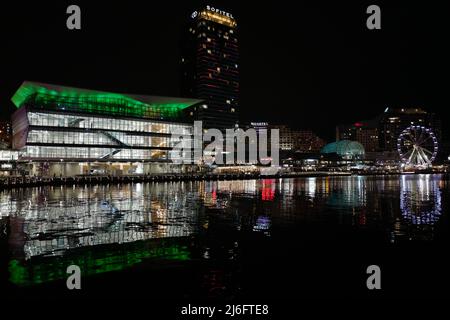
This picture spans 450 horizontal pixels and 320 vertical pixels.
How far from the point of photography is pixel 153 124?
96.2 metres

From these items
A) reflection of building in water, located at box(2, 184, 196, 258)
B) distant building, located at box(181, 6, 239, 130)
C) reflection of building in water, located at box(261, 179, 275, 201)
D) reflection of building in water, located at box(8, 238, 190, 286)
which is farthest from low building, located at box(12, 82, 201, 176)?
distant building, located at box(181, 6, 239, 130)

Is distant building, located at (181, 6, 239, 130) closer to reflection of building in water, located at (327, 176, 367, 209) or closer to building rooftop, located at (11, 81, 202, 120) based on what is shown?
building rooftop, located at (11, 81, 202, 120)

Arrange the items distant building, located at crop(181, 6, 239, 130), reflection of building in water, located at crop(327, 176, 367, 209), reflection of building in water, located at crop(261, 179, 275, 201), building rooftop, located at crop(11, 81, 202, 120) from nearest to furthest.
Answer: reflection of building in water, located at crop(327, 176, 367, 209) → reflection of building in water, located at crop(261, 179, 275, 201) → building rooftop, located at crop(11, 81, 202, 120) → distant building, located at crop(181, 6, 239, 130)

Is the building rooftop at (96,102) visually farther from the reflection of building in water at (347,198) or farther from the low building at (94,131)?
the reflection of building in water at (347,198)

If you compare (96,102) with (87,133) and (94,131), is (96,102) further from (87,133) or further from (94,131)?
(87,133)

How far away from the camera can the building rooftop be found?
8069 cm

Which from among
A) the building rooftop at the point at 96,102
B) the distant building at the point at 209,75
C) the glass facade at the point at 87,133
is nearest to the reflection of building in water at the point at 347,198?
the glass facade at the point at 87,133

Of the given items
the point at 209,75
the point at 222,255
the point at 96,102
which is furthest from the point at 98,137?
the point at 209,75

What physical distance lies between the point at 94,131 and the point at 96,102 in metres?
7.97

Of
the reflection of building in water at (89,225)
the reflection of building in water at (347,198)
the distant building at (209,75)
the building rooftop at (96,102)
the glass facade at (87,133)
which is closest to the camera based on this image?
the reflection of building in water at (89,225)

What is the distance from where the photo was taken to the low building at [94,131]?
77875 millimetres

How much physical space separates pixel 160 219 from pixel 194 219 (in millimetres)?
1985
